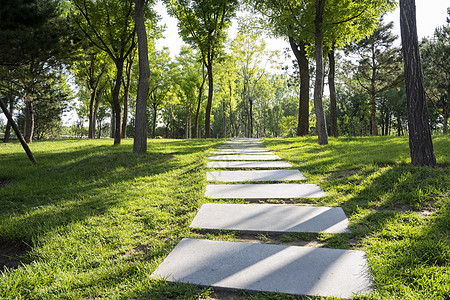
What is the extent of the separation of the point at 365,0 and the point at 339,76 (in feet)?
47.2

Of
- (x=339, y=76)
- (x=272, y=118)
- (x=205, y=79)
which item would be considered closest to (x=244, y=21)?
(x=205, y=79)

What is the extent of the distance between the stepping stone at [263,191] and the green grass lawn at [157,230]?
0.57 ft

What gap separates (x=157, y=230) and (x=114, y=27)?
11.5 meters

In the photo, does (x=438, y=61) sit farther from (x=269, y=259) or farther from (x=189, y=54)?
(x=269, y=259)

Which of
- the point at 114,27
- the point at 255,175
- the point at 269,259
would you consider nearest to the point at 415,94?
the point at 255,175

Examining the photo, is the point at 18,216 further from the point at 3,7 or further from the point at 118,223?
the point at 3,7

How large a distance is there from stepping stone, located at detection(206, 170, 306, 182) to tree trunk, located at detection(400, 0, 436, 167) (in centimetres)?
192

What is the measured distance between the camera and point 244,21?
17328 mm

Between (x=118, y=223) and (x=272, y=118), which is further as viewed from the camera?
(x=272, y=118)

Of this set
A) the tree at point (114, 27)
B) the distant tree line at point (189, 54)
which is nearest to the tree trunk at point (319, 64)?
the distant tree line at point (189, 54)

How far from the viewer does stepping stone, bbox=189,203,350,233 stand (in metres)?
2.52

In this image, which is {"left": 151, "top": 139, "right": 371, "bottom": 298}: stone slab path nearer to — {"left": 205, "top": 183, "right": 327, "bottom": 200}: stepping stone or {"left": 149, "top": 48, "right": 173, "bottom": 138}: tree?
{"left": 205, "top": 183, "right": 327, "bottom": 200}: stepping stone

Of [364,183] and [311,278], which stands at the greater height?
[364,183]

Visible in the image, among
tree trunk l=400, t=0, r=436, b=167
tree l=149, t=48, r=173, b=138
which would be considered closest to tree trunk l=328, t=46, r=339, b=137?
tree trunk l=400, t=0, r=436, b=167
